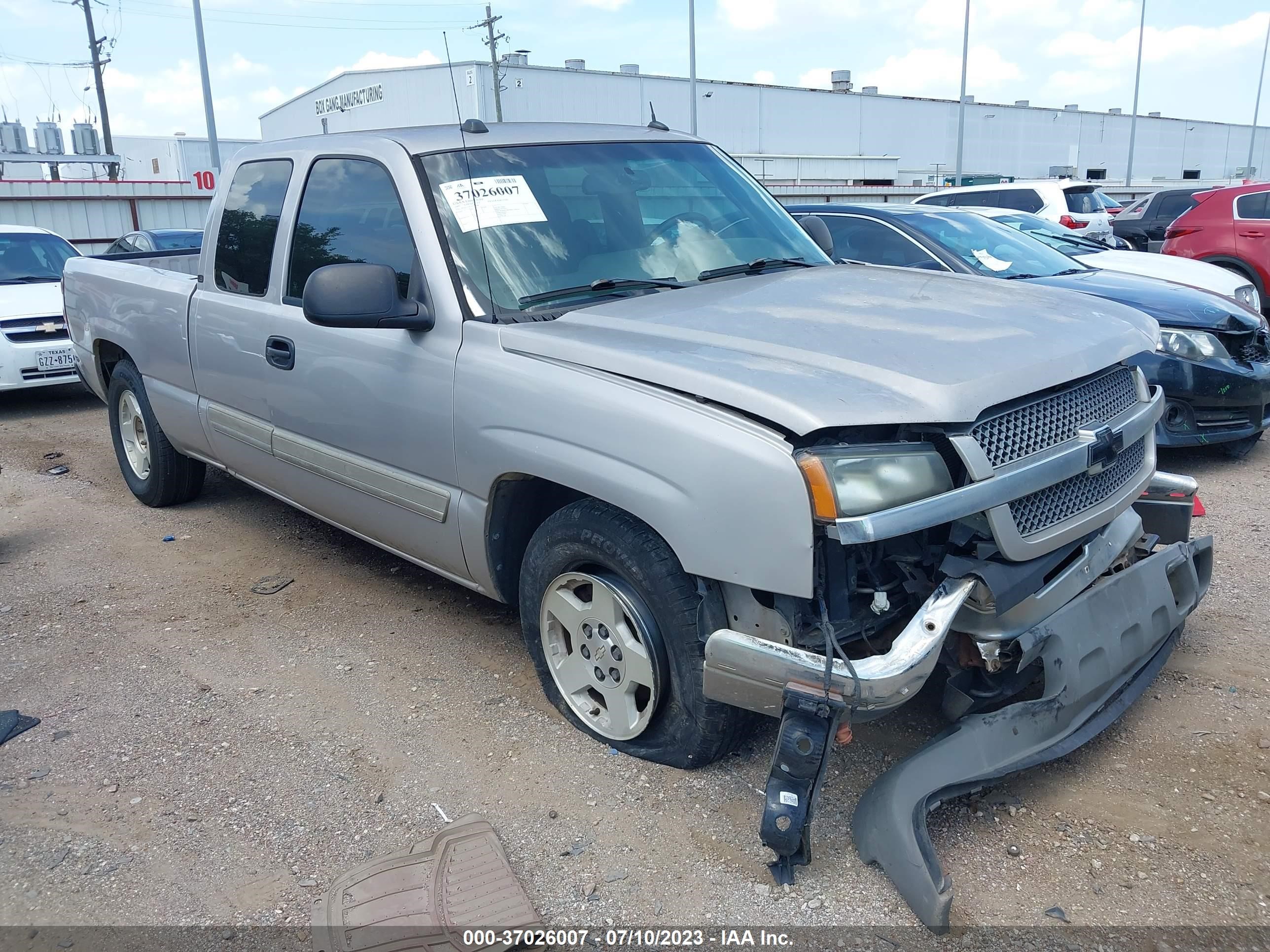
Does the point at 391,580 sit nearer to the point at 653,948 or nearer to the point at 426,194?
the point at 426,194

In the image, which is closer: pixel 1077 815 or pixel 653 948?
pixel 653 948

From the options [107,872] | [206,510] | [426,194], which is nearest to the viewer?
[107,872]

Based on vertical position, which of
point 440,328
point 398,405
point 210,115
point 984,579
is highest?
point 210,115

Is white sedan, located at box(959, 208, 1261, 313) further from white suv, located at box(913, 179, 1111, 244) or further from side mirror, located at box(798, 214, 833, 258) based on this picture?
white suv, located at box(913, 179, 1111, 244)

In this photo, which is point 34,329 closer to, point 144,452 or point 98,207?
point 144,452

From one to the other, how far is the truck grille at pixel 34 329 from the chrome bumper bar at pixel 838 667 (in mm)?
8301

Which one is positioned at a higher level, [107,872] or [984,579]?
[984,579]

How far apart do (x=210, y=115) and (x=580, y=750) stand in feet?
68.8

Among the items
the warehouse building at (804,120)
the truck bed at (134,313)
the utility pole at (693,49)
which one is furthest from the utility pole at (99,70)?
the truck bed at (134,313)

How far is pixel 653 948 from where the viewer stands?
8.04 ft

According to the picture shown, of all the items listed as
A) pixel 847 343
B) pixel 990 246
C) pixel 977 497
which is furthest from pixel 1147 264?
pixel 977 497

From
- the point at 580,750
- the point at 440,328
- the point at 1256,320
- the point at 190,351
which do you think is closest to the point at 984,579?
the point at 580,750

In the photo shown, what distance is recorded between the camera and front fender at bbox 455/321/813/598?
7.99 feet

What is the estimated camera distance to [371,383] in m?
3.67
